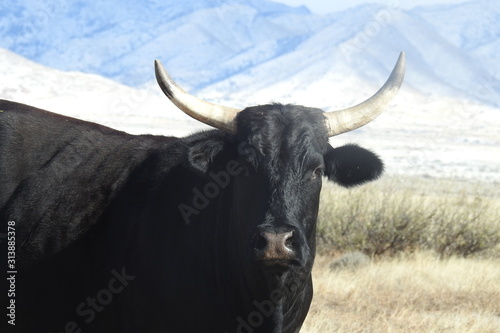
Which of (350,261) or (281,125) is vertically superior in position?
(281,125)

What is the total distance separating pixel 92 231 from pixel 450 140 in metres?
121

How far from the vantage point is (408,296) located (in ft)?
34.5

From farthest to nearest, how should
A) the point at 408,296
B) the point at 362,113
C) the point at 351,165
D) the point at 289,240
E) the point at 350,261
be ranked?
the point at 350,261 → the point at 408,296 → the point at 351,165 → the point at 362,113 → the point at 289,240

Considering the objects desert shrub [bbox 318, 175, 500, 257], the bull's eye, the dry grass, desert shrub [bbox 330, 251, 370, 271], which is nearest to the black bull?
the bull's eye

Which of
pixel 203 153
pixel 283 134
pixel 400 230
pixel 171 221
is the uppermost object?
pixel 283 134

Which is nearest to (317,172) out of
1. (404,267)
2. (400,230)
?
(404,267)

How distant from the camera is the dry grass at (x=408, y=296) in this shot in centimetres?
901

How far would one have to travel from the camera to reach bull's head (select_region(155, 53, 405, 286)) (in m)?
5.30

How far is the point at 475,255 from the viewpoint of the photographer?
13875 millimetres

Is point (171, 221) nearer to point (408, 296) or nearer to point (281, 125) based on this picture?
point (281, 125)
